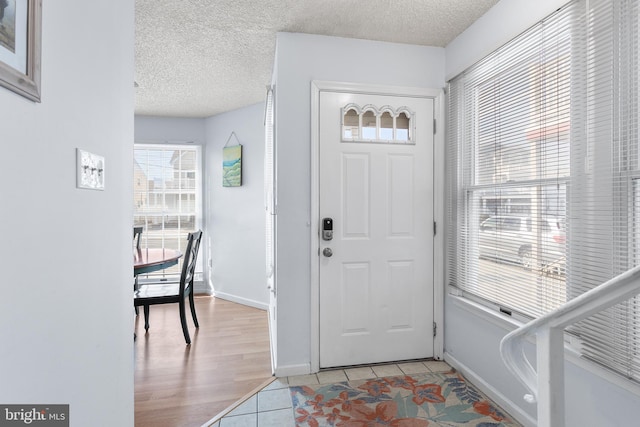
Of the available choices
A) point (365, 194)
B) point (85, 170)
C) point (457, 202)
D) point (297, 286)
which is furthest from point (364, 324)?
point (85, 170)

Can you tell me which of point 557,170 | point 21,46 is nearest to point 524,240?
point 557,170

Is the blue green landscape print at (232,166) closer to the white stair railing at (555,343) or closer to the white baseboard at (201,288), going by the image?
the white baseboard at (201,288)

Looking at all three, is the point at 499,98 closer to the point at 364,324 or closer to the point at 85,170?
the point at 364,324

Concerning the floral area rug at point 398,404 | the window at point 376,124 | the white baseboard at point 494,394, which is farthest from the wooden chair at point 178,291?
the white baseboard at point 494,394

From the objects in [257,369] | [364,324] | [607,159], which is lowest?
[257,369]

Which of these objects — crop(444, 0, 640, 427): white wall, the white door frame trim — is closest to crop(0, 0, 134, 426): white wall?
the white door frame trim

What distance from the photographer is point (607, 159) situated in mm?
1393

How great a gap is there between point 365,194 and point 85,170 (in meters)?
1.83

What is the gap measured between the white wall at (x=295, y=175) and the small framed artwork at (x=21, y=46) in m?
1.66

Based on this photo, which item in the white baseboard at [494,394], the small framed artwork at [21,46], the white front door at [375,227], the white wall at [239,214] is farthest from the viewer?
the white wall at [239,214]

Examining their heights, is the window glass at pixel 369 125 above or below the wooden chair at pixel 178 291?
above

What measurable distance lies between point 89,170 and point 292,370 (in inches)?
75.4

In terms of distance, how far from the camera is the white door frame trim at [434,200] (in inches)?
93.7

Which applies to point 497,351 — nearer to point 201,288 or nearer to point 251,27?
point 251,27
